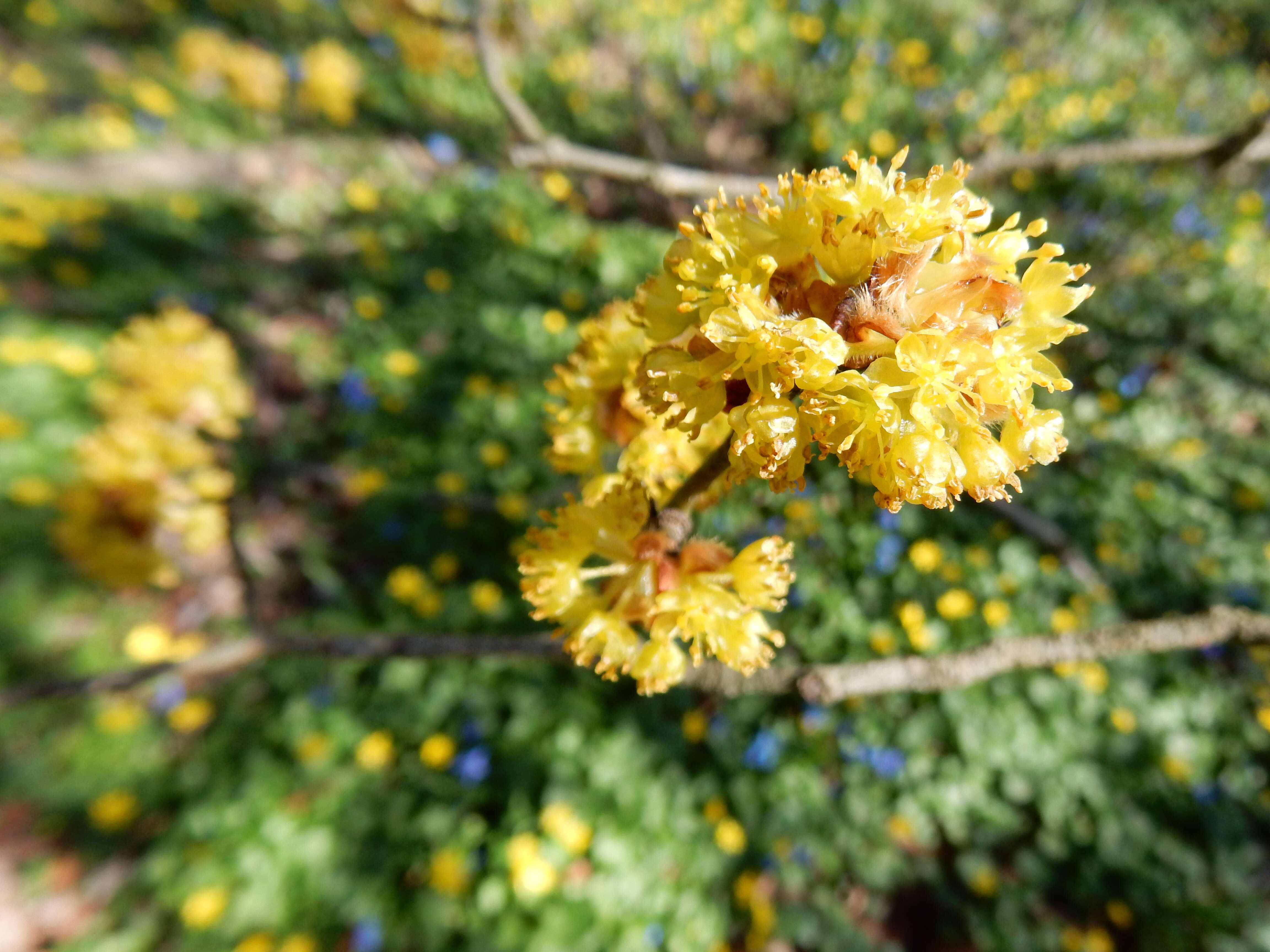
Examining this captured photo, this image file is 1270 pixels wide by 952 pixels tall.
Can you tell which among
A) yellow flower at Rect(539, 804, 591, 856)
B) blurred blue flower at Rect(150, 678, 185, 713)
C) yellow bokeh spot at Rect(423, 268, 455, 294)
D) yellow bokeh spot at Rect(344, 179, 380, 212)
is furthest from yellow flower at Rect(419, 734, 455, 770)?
yellow bokeh spot at Rect(344, 179, 380, 212)

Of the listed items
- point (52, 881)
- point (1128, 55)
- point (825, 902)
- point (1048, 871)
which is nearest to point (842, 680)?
point (825, 902)

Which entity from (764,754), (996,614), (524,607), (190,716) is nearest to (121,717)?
(190,716)

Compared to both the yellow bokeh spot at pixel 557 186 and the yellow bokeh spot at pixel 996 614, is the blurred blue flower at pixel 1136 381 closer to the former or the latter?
the yellow bokeh spot at pixel 996 614

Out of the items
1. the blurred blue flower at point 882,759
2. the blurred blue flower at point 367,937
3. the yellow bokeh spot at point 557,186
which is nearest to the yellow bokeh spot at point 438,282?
the yellow bokeh spot at point 557,186

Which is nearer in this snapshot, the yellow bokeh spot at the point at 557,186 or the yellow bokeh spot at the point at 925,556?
the yellow bokeh spot at the point at 925,556

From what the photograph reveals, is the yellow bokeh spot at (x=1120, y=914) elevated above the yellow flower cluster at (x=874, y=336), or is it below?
below

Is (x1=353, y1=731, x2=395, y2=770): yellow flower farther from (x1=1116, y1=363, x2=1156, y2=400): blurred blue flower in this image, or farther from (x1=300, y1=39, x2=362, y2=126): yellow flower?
(x1=300, y1=39, x2=362, y2=126): yellow flower

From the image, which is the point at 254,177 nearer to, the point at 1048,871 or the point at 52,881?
the point at 52,881
